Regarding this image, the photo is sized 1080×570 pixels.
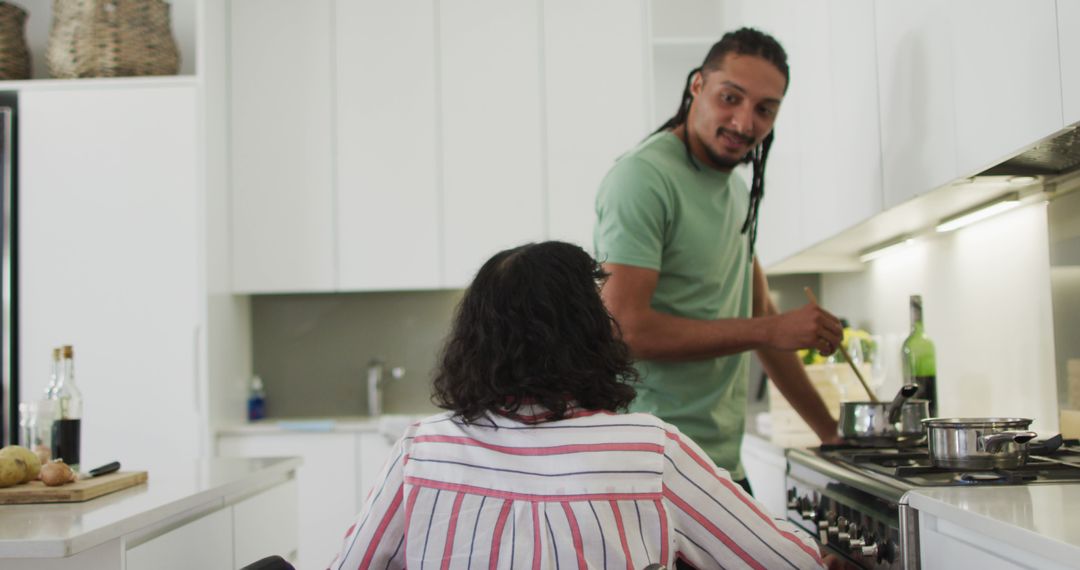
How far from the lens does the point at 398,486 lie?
53.1 inches

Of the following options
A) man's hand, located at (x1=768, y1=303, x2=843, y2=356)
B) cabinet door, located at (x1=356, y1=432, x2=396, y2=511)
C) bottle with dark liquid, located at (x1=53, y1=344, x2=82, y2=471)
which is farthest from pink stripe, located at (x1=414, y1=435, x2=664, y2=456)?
cabinet door, located at (x1=356, y1=432, x2=396, y2=511)

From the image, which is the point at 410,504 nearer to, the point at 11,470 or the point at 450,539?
the point at 450,539

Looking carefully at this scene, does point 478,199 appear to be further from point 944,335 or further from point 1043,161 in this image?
point 1043,161

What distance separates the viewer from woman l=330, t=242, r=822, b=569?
1283 millimetres

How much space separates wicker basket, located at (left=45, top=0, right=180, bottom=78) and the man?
266 cm

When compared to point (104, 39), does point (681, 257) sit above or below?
below

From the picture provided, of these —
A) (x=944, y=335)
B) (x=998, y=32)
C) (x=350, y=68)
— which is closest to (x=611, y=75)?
(x=350, y=68)

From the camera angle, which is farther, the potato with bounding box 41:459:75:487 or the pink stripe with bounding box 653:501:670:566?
the potato with bounding box 41:459:75:487

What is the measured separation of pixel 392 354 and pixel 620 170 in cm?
269

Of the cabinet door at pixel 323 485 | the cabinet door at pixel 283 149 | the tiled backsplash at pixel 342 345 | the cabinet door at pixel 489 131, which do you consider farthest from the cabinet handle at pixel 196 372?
the cabinet door at pixel 489 131

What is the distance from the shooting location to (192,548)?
182cm

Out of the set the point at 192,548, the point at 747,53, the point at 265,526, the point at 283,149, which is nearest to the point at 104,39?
the point at 283,149

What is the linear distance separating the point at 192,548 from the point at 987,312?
1810mm

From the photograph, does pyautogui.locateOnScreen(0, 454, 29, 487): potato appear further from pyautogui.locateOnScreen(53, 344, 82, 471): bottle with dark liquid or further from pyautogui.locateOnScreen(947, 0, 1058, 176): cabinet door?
pyautogui.locateOnScreen(947, 0, 1058, 176): cabinet door
